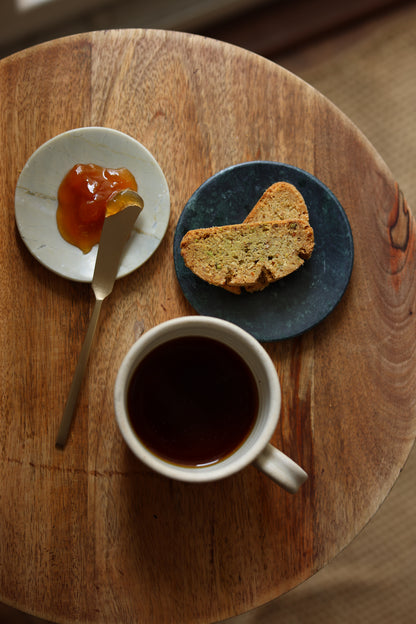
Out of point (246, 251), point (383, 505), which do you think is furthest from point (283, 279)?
point (383, 505)

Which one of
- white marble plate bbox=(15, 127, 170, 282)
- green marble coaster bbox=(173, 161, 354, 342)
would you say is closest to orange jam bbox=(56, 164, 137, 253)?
white marble plate bbox=(15, 127, 170, 282)

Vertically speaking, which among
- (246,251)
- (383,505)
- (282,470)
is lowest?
(383,505)

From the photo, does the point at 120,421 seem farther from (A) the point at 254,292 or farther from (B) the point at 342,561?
(B) the point at 342,561

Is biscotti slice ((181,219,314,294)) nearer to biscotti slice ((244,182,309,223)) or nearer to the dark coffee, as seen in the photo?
biscotti slice ((244,182,309,223))

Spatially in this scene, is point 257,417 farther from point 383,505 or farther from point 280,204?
point 383,505

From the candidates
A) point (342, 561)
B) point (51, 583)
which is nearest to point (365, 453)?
point (51, 583)

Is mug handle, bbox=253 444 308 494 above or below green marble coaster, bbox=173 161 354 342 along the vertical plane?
below
